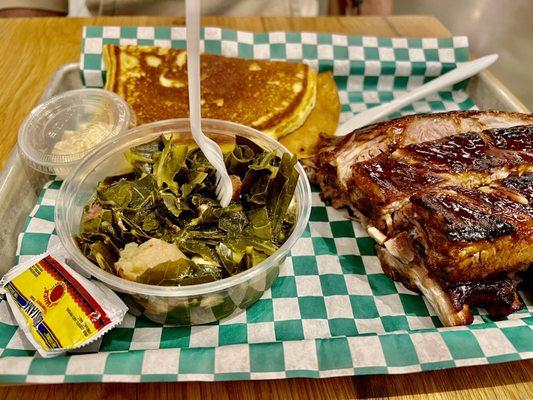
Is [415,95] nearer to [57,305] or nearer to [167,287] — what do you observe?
[167,287]

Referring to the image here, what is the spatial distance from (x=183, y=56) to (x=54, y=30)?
1298mm

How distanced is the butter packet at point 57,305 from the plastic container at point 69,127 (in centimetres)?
72

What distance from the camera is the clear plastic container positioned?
175 cm

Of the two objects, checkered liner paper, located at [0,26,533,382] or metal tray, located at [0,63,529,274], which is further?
metal tray, located at [0,63,529,274]

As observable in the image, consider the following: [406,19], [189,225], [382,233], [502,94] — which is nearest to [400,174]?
[382,233]

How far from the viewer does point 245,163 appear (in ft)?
6.98

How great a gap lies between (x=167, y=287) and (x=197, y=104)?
0.72m

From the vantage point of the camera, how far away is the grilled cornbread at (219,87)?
2.83m

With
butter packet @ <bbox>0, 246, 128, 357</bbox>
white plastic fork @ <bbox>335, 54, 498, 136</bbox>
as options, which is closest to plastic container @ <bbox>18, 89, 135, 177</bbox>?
butter packet @ <bbox>0, 246, 128, 357</bbox>

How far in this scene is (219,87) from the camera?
9.82 ft

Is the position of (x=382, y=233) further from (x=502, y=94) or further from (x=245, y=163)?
(x=502, y=94)

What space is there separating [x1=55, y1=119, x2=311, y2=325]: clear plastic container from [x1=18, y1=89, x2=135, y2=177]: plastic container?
256 millimetres

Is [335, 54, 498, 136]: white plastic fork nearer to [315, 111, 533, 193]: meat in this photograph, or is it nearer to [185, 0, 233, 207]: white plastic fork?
[315, 111, 533, 193]: meat

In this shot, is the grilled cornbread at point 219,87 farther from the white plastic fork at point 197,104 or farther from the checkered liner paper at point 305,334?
the white plastic fork at point 197,104
